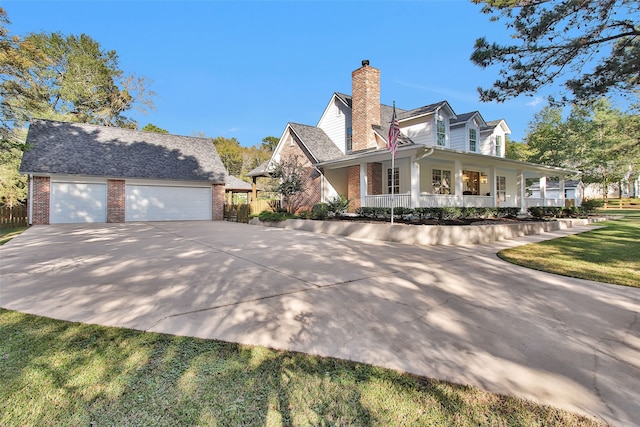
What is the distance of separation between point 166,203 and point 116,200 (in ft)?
8.50

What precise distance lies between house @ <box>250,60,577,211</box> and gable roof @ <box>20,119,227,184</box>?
655cm

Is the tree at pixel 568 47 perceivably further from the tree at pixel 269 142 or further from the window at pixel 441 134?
the tree at pixel 269 142

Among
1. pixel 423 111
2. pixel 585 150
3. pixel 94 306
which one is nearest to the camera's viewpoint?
pixel 94 306

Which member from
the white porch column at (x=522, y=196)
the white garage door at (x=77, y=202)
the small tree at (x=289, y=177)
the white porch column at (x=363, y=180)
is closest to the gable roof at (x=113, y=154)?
the white garage door at (x=77, y=202)

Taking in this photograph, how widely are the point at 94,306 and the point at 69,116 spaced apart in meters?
30.4

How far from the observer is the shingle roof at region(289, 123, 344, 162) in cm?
1697

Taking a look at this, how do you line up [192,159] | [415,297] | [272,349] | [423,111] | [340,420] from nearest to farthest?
1. [340,420]
2. [272,349]
3. [415,297]
4. [423,111]
5. [192,159]

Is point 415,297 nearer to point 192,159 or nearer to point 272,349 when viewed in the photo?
point 272,349

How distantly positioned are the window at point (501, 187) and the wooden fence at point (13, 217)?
27.8 meters

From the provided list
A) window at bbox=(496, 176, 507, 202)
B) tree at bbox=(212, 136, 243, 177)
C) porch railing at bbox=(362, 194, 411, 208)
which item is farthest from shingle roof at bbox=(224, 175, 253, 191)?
tree at bbox=(212, 136, 243, 177)

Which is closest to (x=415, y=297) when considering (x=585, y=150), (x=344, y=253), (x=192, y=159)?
(x=344, y=253)

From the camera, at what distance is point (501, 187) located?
65.6 feet

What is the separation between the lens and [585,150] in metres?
29.5

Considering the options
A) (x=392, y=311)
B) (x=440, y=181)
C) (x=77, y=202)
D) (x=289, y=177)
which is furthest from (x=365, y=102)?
(x=77, y=202)
